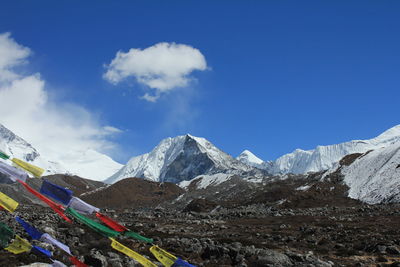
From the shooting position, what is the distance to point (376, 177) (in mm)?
75562

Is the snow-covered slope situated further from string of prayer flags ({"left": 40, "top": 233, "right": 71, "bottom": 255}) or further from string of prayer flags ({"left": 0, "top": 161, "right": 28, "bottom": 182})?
string of prayer flags ({"left": 0, "top": 161, "right": 28, "bottom": 182})

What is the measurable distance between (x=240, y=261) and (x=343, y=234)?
14.4 meters


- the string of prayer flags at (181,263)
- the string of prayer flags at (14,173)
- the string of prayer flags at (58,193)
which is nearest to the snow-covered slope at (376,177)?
the string of prayer flags at (181,263)

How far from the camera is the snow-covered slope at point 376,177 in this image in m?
65.8

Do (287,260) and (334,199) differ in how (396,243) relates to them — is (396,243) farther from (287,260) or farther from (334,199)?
(334,199)

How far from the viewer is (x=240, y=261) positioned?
68.6 feet

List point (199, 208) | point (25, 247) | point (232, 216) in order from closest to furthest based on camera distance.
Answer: point (25, 247)
point (232, 216)
point (199, 208)

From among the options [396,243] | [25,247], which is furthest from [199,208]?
[25,247]

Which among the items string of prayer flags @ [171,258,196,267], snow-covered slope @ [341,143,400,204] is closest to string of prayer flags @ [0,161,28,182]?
string of prayer flags @ [171,258,196,267]

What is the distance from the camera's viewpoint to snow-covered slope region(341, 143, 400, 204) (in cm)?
6575

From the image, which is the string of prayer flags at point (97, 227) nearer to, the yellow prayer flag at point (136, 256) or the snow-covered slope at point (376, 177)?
the yellow prayer flag at point (136, 256)

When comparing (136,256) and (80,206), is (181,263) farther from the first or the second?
(80,206)

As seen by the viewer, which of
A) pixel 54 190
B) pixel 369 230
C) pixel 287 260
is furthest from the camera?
pixel 369 230

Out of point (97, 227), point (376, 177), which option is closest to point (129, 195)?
point (376, 177)
